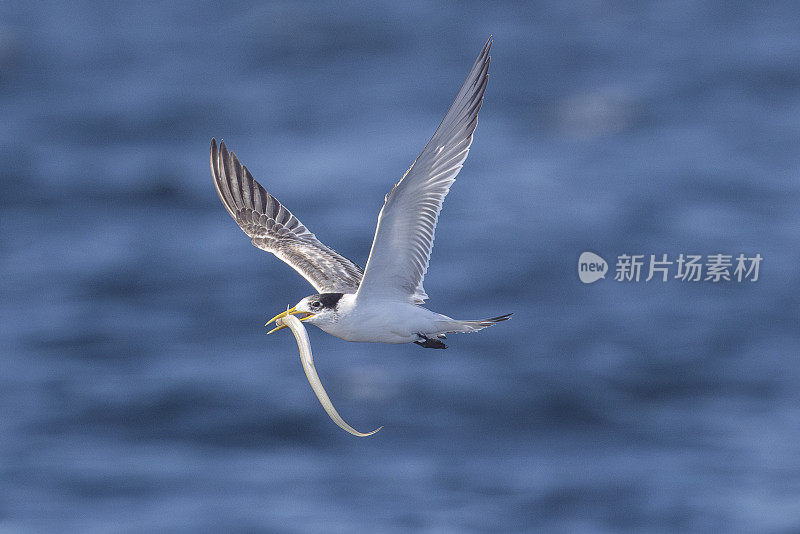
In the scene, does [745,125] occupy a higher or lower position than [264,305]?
higher

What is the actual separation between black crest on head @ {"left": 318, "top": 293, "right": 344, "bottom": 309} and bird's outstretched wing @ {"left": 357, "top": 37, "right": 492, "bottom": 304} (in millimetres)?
326

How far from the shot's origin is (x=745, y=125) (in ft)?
264

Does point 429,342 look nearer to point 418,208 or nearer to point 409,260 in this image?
point 409,260

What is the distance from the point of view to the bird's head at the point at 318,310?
51.9 feet

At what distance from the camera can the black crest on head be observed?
15.9m

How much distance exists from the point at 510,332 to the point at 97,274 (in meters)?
22.2

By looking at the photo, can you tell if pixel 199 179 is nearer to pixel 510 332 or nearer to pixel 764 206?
pixel 510 332

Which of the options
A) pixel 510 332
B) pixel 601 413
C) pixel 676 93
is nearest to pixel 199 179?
pixel 510 332

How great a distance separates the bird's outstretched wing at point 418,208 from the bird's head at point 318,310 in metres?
0.37
